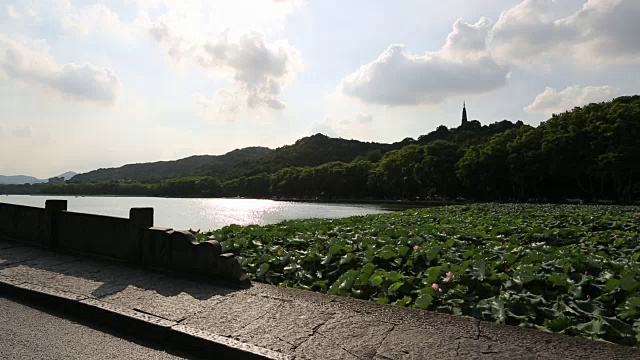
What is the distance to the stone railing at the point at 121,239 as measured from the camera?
5.85m

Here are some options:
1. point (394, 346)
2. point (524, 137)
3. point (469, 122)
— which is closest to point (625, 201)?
point (524, 137)

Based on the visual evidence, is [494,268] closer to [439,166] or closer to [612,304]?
[612,304]

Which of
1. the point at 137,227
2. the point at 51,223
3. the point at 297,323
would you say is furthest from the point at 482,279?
the point at 51,223

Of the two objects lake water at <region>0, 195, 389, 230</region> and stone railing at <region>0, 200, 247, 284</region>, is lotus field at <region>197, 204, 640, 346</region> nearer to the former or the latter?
stone railing at <region>0, 200, 247, 284</region>

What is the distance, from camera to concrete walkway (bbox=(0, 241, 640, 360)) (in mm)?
3434

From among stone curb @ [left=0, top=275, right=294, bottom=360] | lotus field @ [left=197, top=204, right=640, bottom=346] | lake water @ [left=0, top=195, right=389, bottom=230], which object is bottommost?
lake water @ [left=0, top=195, right=389, bottom=230]

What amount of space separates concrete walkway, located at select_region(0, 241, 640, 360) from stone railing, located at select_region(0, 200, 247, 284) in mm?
303

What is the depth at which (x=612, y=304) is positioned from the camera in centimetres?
437

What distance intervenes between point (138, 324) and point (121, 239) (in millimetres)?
3088

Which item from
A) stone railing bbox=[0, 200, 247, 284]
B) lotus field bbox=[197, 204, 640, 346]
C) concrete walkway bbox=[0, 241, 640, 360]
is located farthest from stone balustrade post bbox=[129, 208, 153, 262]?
lotus field bbox=[197, 204, 640, 346]

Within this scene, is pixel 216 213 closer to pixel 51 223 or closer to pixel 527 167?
pixel 527 167

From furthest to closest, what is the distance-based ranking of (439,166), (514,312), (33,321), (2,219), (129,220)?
(439,166) < (2,219) < (129,220) < (33,321) < (514,312)

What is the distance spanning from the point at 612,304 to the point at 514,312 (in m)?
1.16

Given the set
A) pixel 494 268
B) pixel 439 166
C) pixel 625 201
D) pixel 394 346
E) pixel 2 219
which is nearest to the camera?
pixel 394 346
